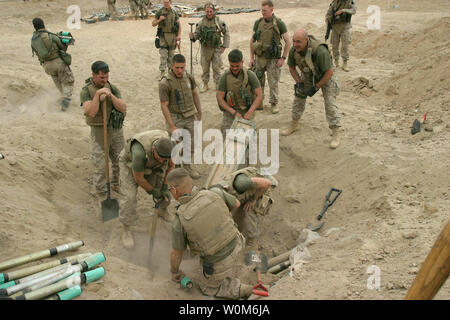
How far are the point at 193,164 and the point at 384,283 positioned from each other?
158 inches

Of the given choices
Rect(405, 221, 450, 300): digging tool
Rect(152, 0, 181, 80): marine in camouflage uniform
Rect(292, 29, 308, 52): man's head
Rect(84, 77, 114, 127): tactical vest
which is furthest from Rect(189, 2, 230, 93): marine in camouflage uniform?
Rect(405, 221, 450, 300): digging tool

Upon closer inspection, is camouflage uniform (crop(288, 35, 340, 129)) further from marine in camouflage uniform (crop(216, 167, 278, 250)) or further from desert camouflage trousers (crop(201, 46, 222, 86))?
desert camouflage trousers (crop(201, 46, 222, 86))

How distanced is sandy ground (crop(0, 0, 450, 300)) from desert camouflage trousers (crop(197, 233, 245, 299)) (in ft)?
0.47

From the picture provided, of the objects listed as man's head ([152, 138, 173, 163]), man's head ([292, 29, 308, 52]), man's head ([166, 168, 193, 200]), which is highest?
man's head ([292, 29, 308, 52])

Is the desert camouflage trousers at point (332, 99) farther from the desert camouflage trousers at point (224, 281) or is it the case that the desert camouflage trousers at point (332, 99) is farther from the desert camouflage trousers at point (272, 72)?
the desert camouflage trousers at point (224, 281)

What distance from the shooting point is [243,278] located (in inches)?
164

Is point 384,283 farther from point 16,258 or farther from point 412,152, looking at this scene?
point 16,258

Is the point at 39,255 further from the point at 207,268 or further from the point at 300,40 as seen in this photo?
the point at 300,40

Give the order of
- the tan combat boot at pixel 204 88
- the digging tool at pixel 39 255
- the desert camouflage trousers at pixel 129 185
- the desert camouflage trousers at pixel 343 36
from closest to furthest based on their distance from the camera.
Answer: the digging tool at pixel 39 255, the desert camouflage trousers at pixel 129 185, the tan combat boot at pixel 204 88, the desert camouflage trousers at pixel 343 36

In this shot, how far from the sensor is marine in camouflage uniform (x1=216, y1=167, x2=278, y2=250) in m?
4.13

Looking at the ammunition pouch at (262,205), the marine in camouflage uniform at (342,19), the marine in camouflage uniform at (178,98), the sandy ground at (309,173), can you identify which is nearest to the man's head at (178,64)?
the marine in camouflage uniform at (178,98)

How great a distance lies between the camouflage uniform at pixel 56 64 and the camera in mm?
7520

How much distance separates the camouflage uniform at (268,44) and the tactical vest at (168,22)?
8.02 ft
